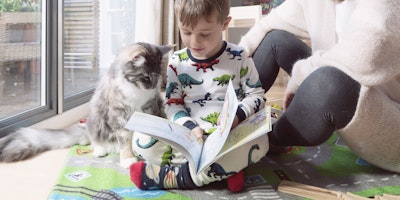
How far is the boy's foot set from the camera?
36.1 inches

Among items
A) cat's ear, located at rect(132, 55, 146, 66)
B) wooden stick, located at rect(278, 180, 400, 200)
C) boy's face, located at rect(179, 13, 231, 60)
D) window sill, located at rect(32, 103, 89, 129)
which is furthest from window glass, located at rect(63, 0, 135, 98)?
wooden stick, located at rect(278, 180, 400, 200)

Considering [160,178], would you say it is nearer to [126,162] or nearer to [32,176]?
[126,162]

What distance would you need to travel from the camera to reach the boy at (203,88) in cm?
91

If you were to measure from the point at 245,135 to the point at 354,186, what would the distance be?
0.38m

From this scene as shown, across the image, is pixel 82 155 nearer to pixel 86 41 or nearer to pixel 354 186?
pixel 354 186

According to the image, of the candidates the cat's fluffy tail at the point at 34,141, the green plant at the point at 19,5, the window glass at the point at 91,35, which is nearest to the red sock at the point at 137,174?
the cat's fluffy tail at the point at 34,141

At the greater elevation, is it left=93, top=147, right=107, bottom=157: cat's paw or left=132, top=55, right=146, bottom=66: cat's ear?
left=132, top=55, right=146, bottom=66: cat's ear

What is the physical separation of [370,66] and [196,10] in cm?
46

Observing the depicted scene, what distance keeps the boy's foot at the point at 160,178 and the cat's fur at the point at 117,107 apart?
221mm

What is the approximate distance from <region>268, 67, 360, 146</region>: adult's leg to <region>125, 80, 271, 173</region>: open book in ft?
0.41

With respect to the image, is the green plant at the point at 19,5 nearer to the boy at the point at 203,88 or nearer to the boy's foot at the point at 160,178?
the boy at the point at 203,88

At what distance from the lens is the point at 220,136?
82 cm

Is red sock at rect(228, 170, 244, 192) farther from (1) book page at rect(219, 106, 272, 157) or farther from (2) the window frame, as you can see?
(2) the window frame

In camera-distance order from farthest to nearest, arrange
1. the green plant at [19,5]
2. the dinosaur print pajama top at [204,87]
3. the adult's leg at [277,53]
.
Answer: the green plant at [19,5] → the adult's leg at [277,53] → the dinosaur print pajama top at [204,87]
